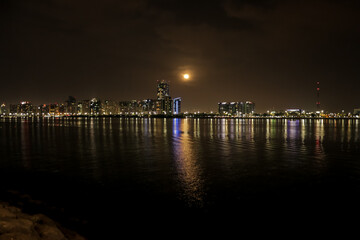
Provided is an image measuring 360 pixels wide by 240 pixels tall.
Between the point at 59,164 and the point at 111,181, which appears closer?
the point at 111,181

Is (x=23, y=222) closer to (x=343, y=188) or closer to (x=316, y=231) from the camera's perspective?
(x=316, y=231)

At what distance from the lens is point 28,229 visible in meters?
6.08

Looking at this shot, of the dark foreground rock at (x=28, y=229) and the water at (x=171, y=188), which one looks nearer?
the dark foreground rock at (x=28, y=229)

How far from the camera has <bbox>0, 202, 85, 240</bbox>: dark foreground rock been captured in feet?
18.7

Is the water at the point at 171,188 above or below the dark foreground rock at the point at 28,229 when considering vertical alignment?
below

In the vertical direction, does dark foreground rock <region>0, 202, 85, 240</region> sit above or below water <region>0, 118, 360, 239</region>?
above

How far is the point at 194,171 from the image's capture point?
14.7 metres

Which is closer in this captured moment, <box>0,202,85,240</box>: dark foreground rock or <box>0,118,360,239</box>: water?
<box>0,202,85,240</box>: dark foreground rock

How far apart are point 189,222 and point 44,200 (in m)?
5.54

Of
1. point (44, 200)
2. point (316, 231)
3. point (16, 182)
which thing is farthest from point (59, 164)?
point (316, 231)

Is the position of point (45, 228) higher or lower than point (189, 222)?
higher

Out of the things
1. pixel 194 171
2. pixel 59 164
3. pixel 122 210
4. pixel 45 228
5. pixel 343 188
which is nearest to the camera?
pixel 45 228

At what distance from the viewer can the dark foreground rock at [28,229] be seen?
5691 mm

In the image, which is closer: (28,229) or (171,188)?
(28,229)
